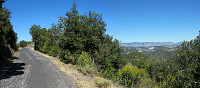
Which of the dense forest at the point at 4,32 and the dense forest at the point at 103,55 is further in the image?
the dense forest at the point at 4,32

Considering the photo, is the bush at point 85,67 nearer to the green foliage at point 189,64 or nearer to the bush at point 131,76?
the bush at point 131,76

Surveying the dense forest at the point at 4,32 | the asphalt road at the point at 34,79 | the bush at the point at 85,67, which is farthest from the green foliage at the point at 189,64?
the dense forest at the point at 4,32

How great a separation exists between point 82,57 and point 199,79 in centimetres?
1065

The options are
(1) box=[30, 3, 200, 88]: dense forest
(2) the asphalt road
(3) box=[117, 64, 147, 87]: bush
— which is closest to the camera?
(2) the asphalt road

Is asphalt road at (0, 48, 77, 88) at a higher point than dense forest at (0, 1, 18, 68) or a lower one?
lower

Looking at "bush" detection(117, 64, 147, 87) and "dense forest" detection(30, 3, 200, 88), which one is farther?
"dense forest" detection(30, 3, 200, 88)

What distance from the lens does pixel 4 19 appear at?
1195 centimetres

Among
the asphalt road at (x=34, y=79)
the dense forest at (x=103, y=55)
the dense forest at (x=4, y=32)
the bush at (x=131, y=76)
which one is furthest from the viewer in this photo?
the dense forest at (x=4, y=32)

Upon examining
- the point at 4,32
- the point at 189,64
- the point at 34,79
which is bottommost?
the point at 34,79

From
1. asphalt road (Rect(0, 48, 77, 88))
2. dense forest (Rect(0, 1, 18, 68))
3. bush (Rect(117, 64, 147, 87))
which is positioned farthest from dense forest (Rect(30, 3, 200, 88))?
dense forest (Rect(0, 1, 18, 68))

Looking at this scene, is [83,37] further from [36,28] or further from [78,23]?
[36,28]

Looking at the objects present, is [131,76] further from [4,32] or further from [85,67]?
[4,32]

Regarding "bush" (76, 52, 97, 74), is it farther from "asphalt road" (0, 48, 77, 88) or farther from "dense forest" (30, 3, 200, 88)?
"asphalt road" (0, 48, 77, 88)

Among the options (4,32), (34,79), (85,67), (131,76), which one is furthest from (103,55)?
(4,32)
